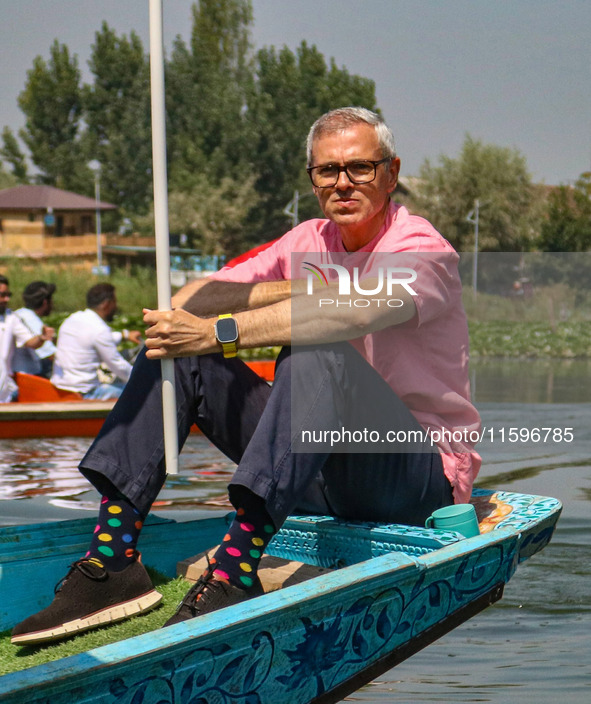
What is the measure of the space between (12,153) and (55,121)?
217 centimetres

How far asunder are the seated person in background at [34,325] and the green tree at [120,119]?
31223mm

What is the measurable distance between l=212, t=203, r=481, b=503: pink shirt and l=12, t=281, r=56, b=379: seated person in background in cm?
552

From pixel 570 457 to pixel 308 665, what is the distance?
5048 mm

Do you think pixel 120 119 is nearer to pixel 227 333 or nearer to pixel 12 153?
pixel 12 153

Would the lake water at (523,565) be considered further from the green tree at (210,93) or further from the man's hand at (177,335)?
the green tree at (210,93)

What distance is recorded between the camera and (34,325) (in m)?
7.82

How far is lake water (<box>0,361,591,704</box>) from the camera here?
257 cm

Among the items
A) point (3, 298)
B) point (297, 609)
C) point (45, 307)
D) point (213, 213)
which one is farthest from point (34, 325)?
point (213, 213)

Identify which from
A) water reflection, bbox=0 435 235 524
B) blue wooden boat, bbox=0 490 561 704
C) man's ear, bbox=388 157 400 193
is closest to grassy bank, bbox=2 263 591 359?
water reflection, bbox=0 435 235 524

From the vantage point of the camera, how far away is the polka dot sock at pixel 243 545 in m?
2.13

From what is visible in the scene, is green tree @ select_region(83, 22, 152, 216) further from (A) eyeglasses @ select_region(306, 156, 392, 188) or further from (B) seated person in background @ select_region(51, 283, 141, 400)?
(A) eyeglasses @ select_region(306, 156, 392, 188)

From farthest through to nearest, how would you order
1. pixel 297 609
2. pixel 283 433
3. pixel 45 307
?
1. pixel 45 307
2. pixel 283 433
3. pixel 297 609

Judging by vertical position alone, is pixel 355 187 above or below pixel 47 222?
below

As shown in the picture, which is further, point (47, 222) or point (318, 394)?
point (47, 222)
